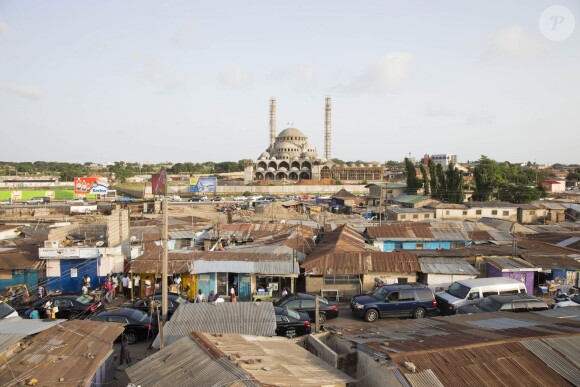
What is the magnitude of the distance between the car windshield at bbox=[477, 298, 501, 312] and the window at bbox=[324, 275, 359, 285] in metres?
4.75

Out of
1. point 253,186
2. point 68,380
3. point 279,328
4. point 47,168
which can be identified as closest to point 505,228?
point 279,328

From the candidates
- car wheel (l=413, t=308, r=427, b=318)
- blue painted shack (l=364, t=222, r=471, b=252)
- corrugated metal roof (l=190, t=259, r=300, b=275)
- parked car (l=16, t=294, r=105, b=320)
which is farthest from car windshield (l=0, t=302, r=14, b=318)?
blue painted shack (l=364, t=222, r=471, b=252)

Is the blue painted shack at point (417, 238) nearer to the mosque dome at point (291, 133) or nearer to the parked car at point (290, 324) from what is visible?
the parked car at point (290, 324)

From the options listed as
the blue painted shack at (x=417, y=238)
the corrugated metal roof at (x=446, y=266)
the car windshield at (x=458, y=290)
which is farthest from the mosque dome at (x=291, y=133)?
the car windshield at (x=458, y=290)

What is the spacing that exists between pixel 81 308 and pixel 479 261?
50.4ft

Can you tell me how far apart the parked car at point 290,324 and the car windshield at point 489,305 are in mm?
5399

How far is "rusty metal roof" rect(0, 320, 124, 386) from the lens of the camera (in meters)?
7.59

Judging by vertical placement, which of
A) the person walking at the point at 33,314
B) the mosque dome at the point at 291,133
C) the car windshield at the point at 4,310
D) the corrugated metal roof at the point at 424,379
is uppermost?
the mosque dome at the point at 291,133

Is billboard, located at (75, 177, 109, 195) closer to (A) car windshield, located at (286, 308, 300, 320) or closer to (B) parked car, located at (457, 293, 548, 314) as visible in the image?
(A) car windshield, located at (286, 308, 300, 320)

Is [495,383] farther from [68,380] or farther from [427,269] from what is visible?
[427,269]

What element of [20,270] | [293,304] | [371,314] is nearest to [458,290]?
[371,314]

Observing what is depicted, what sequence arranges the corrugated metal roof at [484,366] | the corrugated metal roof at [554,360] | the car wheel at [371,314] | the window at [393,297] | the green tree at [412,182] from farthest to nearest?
the green tree at [412,182]
the window at [393,297]
the car wheel at [371,314]
the corrugated metal roof at [554,360]
the corrugated metal roof at [484,366]

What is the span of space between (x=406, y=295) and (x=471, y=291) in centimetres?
219

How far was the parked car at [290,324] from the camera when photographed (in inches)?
480
